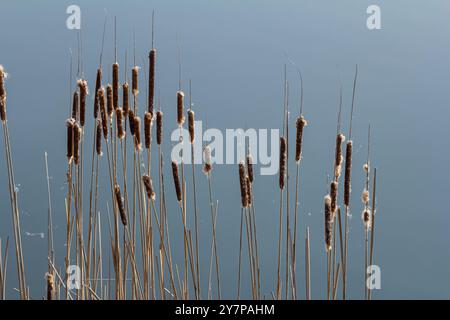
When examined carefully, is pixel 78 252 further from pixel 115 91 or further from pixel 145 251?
pixel 115 91

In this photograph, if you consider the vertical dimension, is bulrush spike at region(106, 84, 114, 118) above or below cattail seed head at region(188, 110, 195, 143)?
above

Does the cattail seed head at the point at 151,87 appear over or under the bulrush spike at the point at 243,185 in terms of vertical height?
over

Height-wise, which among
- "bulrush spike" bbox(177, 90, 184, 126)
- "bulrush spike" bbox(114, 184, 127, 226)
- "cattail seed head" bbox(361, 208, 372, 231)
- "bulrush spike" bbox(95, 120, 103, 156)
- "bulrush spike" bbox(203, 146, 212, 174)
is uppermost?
"bulrush spike" bbox(177, 90, 184, 126)

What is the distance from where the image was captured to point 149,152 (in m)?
1.97

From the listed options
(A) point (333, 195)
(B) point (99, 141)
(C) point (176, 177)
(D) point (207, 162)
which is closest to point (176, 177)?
(C) point (176, 177)

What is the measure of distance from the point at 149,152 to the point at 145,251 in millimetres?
237

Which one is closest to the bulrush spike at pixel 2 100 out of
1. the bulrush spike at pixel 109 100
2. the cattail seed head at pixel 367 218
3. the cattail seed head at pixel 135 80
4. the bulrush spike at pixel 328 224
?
the bulrush spike at pixel 109 100

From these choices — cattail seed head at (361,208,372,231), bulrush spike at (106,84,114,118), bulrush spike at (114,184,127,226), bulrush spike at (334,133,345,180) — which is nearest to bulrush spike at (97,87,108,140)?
bulrush spike at (106,84,114,118)

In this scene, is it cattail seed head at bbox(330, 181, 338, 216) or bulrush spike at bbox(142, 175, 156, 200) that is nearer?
cattail seed head at bbox(330, 181, 338, 216)

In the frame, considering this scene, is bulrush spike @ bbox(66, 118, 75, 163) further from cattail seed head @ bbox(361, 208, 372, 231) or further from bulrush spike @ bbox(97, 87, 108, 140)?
cattail seed head @ bbox(361, 208, 372, 231)

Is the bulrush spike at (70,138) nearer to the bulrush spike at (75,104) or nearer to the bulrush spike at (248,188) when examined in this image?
the bulrush spike at (75,104)

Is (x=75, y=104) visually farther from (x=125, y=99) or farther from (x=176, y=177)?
(x=176, y=177)
